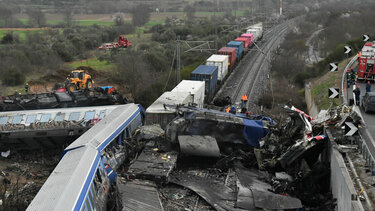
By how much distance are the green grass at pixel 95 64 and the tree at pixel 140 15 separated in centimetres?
2889

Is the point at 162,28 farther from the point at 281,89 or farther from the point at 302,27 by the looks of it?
the point at 281,89

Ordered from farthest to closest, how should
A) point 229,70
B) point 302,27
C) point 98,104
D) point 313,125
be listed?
point 302,27 → point 229,70 → point 98,104 → point 313,125

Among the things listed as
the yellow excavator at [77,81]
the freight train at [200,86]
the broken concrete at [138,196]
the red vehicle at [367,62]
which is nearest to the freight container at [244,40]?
the freight train at [200,86]

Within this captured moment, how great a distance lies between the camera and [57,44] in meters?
58.4

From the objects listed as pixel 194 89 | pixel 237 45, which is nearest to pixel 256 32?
pixel 237 45

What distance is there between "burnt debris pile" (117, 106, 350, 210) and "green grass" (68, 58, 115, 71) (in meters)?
36.8

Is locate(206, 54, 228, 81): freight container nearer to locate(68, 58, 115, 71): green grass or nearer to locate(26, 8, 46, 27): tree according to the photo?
locate(68, 58, 115, 71): green grass

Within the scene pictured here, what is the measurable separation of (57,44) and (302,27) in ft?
155

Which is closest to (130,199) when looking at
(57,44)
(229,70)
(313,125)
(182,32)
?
(313,125)

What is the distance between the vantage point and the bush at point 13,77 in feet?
141

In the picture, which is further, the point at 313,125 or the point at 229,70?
the point at 229,70

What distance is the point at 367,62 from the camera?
26297 millimetres

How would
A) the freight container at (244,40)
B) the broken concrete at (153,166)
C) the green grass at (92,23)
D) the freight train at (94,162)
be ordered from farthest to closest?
the green grass at (92,23)
the freight container at (244,40)
the broken concrete at (153,166)
the freight train at (94,162)

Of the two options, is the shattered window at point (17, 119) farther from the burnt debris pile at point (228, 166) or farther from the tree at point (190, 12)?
the tree at point (190, 12)
